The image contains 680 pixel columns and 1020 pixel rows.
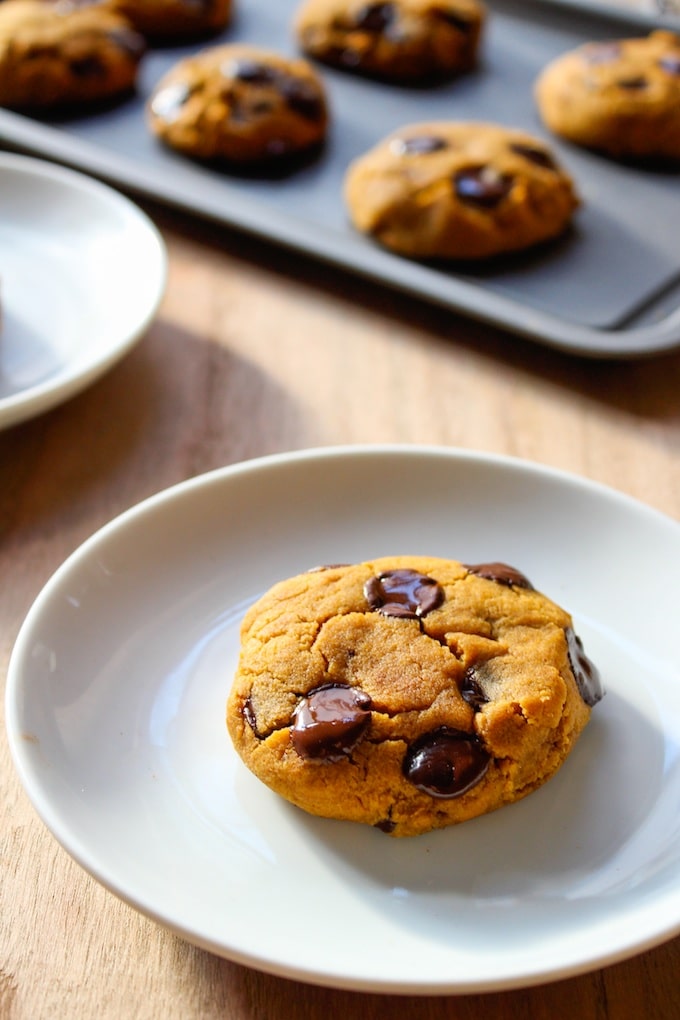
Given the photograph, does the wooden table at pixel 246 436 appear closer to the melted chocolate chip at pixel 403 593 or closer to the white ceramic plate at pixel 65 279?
the white ceramic plate at pixel 65 279

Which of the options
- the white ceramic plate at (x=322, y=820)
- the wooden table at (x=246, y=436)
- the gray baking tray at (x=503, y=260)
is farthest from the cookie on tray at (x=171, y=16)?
the white ceramic plate at (x=322, y=820)

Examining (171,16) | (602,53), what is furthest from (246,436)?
(171,16)

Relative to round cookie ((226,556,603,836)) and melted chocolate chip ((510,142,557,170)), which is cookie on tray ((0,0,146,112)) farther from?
round cookie ((226,556,603,836))

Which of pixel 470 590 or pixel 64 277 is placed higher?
pixel 470 590

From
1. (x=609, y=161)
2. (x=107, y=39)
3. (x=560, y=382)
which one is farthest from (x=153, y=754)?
(x=107, y=39)

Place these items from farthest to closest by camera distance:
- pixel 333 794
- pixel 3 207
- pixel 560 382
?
1. pixel 3 207
2. pixel 560 382
3. pixel 333 794

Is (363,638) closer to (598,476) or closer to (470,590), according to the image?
(470,590)
